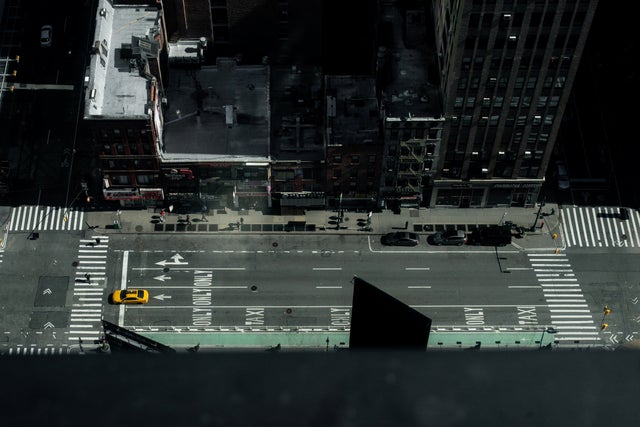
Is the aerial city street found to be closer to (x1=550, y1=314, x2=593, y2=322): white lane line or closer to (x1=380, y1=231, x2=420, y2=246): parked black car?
(x1=550, y1=314, x2=593, y2=322): white lane line

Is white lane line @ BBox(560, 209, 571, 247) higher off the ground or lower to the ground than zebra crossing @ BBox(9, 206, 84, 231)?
higher

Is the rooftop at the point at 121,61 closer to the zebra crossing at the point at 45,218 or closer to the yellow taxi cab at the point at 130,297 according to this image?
the zebra crossing at the point at 45,218

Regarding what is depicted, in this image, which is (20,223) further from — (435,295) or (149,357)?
(149,357)

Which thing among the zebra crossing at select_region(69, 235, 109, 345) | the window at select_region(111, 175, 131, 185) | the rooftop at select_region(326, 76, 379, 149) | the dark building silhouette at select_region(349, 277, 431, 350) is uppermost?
the dark building silhouette at select_region(349, 277, 431, 350)

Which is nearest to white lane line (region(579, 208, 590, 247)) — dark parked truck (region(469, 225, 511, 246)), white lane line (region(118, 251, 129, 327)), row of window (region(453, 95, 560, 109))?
dark parked truck (region(469, 225, 511, 246))

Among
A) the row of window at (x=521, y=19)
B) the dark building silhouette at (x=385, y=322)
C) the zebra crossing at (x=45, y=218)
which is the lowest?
the zebra crossing at (x=45, y=218)

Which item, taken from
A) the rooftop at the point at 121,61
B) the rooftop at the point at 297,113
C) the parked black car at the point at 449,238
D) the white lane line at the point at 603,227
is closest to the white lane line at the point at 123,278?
the rooftop at the point at 121,61

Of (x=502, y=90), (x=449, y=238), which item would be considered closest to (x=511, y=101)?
(x=502, y=90)
